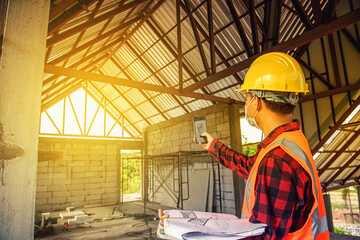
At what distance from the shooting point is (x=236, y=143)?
8.45 metres

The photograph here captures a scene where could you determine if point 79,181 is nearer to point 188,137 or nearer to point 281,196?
point 188,137

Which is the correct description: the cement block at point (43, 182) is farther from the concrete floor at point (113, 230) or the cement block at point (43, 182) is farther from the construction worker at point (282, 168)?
the construction worker at point (282, 168)

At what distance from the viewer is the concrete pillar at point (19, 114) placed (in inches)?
57.1

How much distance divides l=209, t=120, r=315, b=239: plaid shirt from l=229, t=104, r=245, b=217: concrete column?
296 inches

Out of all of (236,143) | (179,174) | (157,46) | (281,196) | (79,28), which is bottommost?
(179,174)

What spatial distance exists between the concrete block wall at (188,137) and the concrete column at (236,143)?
6.2 inches

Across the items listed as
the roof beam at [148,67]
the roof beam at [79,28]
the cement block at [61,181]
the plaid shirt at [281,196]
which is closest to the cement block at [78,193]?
the cement block at [61,181]

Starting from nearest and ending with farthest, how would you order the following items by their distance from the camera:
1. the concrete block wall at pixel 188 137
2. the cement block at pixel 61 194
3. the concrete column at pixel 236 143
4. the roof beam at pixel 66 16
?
the roof beam at pixel 66 16 < the concrete column at pixel 236 143 < the concrete block wall at pixel 188 137 < the cement block at pixel 61 194

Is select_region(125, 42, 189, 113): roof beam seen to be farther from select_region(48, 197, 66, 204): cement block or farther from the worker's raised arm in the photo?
the worker's raised arm

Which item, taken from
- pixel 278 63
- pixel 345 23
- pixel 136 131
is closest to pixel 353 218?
pixel 136 131

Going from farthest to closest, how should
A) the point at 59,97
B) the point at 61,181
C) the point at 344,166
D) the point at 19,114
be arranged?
the point at 59,97 < the point at 61,181 < the point at 344,166 < the point at 19,114

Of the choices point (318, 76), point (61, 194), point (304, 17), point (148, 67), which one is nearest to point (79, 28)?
point (148, 67)

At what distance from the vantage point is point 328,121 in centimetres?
703

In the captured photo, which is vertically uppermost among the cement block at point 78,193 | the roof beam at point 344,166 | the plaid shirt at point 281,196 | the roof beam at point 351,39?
the roof beam at point 351,39
